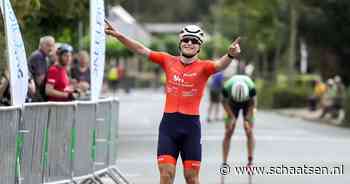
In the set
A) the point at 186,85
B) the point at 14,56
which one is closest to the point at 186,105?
the point at 186,85

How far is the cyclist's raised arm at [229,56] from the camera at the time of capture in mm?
10039

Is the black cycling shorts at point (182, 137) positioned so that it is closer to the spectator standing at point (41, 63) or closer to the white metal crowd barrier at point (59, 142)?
the white metal crowd barrier at point (59, 142)

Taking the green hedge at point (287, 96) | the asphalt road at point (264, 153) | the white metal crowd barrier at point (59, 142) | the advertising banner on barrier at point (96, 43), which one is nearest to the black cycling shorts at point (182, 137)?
the white metal crowd barrier at point (59, 142)

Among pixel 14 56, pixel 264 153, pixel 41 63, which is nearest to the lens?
pixel 14 56

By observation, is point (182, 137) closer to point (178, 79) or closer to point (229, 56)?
point (178, 79)

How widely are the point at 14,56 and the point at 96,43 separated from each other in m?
2.68

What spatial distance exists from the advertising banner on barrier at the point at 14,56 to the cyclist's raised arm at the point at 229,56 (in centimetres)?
208

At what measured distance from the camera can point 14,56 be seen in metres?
10.7

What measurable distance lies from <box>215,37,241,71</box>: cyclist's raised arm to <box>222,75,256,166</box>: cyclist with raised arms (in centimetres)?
501

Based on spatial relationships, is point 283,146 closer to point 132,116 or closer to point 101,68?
point 101,68

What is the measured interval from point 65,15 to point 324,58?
31190 millimetres

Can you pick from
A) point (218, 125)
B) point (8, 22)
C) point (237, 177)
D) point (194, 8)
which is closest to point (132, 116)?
point (218, 125)

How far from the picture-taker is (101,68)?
13.5 meters

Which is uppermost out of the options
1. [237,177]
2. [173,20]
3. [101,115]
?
[173,20]
